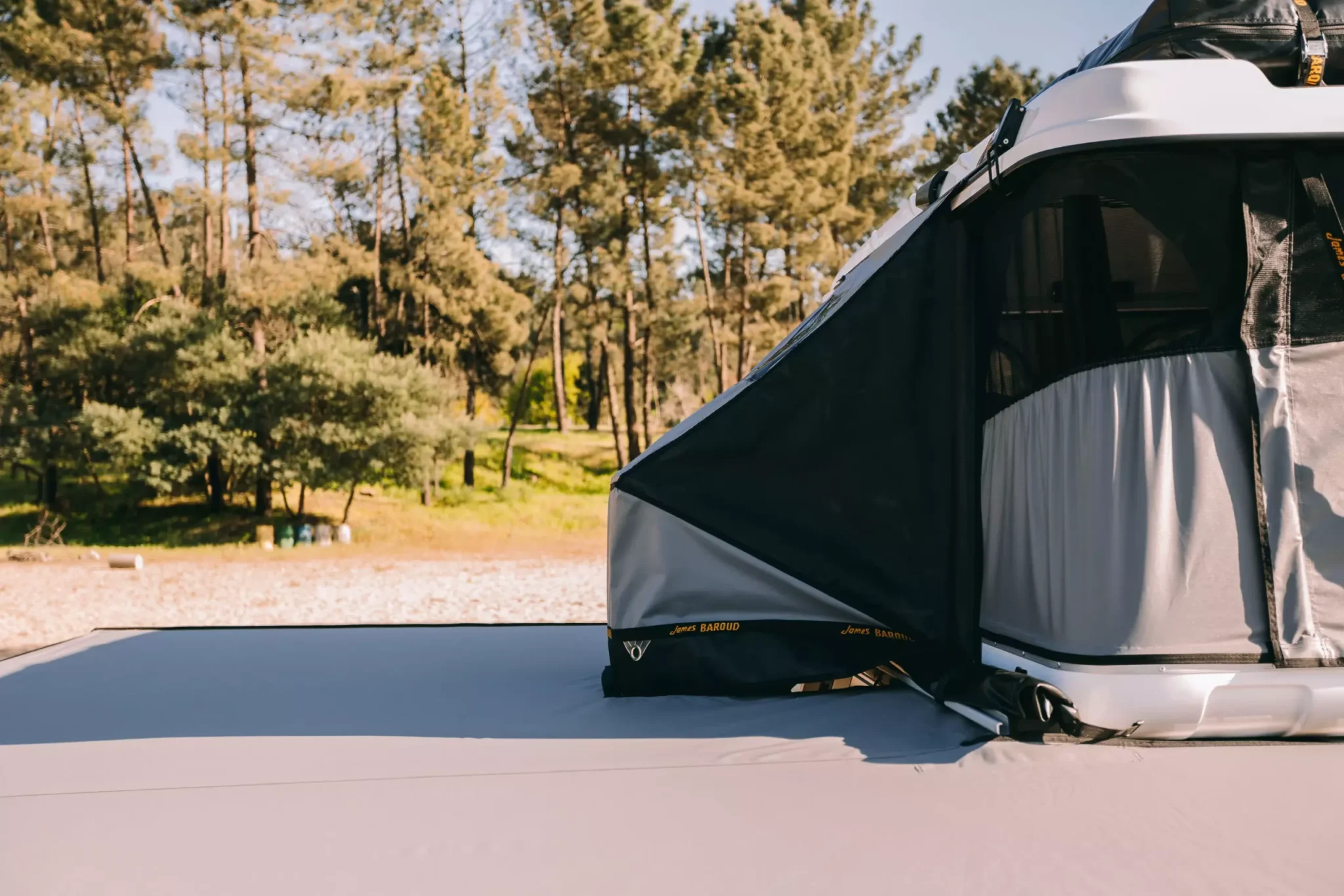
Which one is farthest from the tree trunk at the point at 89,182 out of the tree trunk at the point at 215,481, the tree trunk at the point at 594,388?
the tree trunk at the point at 594,388

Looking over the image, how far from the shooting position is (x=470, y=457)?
74.7 feet

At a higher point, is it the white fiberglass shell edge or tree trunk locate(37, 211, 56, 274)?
tree trunk locate(37, 211, 56, 274)

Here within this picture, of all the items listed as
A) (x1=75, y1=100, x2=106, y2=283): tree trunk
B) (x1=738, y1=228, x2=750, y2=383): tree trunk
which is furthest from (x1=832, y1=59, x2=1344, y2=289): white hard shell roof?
(x1=75, y1=100, x2=106, y2=283): tree trunk

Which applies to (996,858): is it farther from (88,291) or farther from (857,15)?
(857,15)

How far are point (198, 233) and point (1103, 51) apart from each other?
865 inches

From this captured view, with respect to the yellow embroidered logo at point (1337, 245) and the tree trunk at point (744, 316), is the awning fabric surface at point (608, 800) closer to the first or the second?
the yellow embroidered logo at point (1337, 245)

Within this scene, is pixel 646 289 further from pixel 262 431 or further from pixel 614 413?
pixel 262 431

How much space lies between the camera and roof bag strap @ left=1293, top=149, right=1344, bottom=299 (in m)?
2.52

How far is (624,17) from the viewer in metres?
20.1

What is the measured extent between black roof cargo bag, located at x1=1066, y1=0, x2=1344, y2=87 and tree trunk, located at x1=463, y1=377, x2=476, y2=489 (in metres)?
20.1

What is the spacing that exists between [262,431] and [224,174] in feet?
15.5

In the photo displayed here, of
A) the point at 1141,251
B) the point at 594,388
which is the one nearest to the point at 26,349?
the point at 594,388

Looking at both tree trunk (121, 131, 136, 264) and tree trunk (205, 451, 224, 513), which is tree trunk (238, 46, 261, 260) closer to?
tree trunk (121, 131, 136, 264)

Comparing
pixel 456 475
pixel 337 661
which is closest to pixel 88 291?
pixel 456 475
